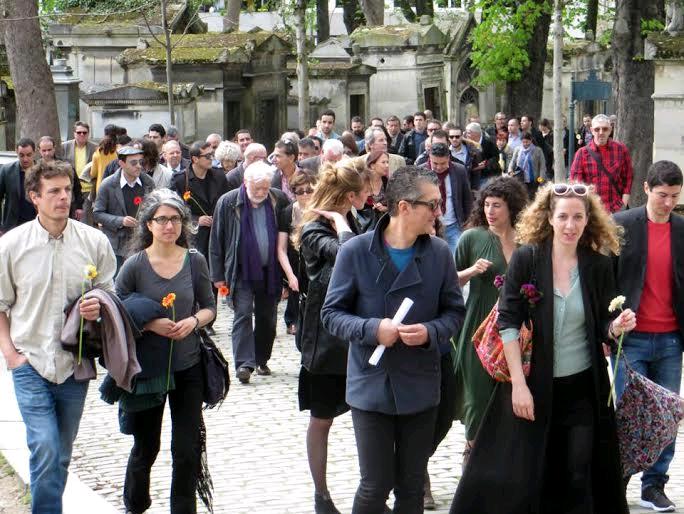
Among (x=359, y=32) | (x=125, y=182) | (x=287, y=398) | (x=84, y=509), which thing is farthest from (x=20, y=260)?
(x=359, y=32)

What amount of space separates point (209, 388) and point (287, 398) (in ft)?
12.5

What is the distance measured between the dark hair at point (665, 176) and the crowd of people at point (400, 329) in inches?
0.6

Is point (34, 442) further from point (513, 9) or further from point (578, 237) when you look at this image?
point (513, 9)

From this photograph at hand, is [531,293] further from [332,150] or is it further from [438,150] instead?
[438,150]

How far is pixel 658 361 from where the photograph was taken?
8250mm

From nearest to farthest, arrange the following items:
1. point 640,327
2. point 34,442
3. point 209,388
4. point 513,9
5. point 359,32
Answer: point 34,442, point 209,388, point 640,327, point 513,9, point 359,32

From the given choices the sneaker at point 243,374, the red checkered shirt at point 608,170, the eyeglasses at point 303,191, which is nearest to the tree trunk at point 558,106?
the red checkered shirt at point 608,170

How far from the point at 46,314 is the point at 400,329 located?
1.80 metres

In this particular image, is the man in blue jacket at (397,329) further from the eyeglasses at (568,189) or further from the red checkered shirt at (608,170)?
the red checkered shirt at (608,170)

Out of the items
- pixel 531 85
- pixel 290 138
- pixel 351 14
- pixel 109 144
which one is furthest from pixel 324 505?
pixel 351 14

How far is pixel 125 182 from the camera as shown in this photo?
1379 centimetres

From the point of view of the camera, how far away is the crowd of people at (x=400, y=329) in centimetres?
668

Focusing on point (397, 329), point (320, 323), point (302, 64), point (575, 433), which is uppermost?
point (302, 64)

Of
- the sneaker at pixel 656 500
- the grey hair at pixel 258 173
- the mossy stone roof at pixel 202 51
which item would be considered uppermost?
the mossy stone roof at pixel 202 51
